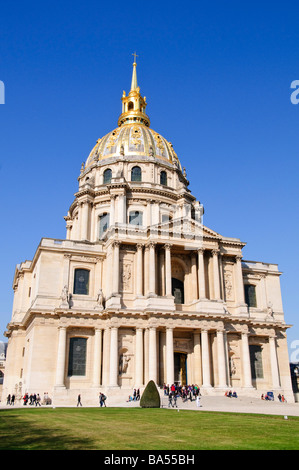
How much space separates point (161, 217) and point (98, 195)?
9.18 m

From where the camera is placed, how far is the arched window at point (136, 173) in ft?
196

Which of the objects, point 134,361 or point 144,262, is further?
point 144,262

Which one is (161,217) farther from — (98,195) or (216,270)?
(216,270)

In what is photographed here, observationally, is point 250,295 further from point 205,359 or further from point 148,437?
point 148,437

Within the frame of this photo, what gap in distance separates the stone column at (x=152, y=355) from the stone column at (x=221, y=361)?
21.9 ft

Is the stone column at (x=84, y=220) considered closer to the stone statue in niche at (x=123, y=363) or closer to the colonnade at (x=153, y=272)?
the colonnade at (x=153, y=272)

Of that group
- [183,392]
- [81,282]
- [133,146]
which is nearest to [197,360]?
[183,392]

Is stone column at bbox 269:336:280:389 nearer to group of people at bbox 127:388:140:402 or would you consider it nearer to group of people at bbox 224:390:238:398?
group of people at bbox 224:390:238:398

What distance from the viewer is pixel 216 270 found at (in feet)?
151

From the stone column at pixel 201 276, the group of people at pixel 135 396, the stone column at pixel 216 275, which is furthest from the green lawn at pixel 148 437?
the stone column at pixel 216 275

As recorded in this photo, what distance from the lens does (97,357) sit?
137 feet

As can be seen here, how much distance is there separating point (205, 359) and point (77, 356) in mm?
12368
